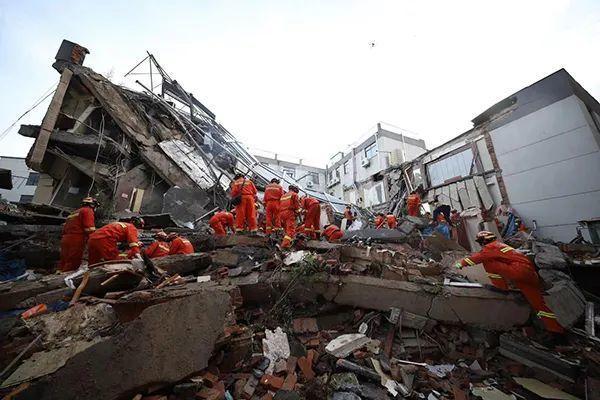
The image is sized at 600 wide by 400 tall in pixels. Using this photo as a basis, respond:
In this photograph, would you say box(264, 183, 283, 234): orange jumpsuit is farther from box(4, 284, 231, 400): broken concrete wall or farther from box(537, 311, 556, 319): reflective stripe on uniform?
box(537, 311, 556, 319): reflective stripe on uniform

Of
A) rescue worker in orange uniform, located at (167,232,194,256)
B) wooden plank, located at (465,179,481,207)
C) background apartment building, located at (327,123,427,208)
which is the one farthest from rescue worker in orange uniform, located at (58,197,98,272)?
background apartment building, located at (327,123,427,208)

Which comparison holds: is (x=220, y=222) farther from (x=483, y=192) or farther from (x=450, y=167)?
(x=450, y=167)

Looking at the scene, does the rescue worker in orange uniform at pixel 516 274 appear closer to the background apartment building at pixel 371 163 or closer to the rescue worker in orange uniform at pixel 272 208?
the rescue worker in orange uniform at pixel 272 208

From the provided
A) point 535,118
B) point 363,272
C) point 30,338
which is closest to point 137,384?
point 30,338

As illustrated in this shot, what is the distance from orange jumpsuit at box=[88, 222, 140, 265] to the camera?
4.54 meters

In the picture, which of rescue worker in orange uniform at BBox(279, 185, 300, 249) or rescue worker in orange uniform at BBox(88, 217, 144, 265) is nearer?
rescue worker in orange uniform at BBox(88, 217, 144, 265)

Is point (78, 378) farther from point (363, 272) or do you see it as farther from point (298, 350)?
point (363, 272)

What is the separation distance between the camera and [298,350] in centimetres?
333

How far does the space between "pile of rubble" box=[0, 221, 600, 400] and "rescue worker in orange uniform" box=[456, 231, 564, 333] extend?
0.18m

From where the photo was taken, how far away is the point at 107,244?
15.0 ft

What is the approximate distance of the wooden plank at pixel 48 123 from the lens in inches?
343

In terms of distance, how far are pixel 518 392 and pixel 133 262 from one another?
5.50m

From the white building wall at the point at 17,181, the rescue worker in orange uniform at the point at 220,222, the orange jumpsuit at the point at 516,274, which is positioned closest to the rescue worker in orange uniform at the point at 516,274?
the orange jumpsuit at the point at 516,274

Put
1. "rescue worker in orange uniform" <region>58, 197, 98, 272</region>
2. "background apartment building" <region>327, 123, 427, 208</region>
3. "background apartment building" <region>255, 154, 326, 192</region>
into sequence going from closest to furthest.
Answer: "rescue worker in orange uniform" <region>58, 197, 98, 272</region> → "background apartment building" <region>327, 123, 427, 208</region> → "background apartment building" <region>255, 154, 326, 192</region>
